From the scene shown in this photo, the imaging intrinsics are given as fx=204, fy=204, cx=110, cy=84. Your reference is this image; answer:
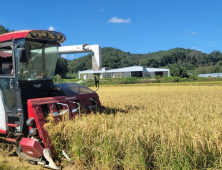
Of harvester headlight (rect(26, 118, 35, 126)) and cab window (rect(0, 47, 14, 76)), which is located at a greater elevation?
cab window (rect(0, 47, 14, 76))

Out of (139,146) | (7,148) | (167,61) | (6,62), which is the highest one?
(167,61)

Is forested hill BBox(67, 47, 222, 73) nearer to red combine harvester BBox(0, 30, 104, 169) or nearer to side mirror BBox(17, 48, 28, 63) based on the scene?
red combine harvester BBox(0, 30, 104, 169)

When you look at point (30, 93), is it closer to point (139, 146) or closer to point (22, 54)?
point (22, 54)

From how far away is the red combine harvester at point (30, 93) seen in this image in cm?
438

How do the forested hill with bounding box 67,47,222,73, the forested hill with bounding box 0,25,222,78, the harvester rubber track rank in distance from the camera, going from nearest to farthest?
the harvester rubber track → the forested hill with bounding box 0,25,222,78 → the forested hill with bounding box 67,47,222,73

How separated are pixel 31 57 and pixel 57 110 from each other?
55.1 inches

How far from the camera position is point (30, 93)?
4969 mm

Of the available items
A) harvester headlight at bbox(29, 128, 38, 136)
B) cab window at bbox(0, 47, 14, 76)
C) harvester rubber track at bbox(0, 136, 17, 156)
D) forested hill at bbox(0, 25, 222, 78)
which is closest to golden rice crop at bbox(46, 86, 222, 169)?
harvester headlight at bbox(29, 128, 38, 136)

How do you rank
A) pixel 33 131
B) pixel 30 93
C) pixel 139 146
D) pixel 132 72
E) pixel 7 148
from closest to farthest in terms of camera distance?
1. pixel 139 146
2. pixel 33 131
3. pixel 30 93
4. pixel 7 148
5. pixel 132 72

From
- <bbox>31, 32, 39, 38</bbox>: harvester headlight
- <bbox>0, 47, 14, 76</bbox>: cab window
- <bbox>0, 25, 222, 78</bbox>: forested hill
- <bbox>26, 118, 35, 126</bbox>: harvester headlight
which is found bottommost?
<bbox>26, 118, 35, 126</bbox>: harvester headlight

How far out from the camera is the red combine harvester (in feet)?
14.4

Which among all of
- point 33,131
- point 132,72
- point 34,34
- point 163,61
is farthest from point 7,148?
point 163,61

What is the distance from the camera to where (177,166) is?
10.1ft

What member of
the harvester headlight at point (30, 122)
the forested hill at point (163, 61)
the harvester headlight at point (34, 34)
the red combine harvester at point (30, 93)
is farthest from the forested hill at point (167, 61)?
the harvester headlight at point (30, 122)
